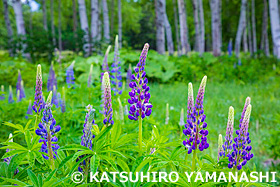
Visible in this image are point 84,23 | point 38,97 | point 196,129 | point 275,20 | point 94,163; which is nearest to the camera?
point 94,163

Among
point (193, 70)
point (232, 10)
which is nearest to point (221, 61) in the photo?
point (193, 70)

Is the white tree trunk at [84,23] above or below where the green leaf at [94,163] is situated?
above

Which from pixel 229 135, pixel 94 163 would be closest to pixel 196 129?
pixel 229 135

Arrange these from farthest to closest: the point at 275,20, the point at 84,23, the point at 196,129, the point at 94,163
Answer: the point at 84,23
the point at 275,20
the point at 196,129
the point at 94,163

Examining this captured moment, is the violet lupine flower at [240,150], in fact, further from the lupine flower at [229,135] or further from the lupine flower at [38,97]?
the lupine flower at [38,97]

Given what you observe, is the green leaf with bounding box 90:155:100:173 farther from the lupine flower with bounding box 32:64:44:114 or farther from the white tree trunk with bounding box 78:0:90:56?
the white tree trunk with bounding box 78:0:90:56

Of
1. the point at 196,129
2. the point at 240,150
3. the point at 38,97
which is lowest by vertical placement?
the point at 240,150

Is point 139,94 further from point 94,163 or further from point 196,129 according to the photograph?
point 94,163

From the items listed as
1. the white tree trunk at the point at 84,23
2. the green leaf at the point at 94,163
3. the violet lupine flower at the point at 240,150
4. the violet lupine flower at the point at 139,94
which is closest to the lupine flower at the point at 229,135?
the violet lupine flower at the point at 240,150

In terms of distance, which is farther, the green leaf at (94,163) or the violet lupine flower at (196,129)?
the violet lupine flower at (196,129)

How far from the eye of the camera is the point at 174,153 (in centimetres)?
137

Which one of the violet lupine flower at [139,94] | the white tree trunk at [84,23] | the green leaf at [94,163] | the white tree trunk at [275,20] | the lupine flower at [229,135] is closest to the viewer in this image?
the green leaf at [94,163]

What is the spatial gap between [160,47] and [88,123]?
1067 centimetres

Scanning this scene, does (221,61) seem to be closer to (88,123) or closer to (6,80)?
(6,80)
